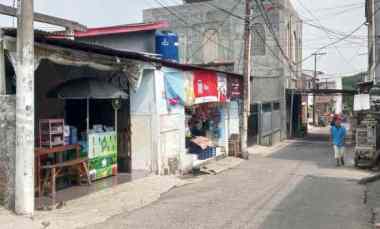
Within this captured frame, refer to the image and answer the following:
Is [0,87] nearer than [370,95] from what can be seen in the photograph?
Yes

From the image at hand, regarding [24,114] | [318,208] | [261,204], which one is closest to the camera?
[24,114]

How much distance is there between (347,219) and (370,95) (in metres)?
11.0

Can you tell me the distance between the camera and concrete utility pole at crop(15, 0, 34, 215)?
7.75 m

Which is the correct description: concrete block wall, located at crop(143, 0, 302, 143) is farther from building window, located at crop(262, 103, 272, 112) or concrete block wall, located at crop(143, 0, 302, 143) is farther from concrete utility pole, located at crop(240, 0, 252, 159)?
concrete utility pole, located at crop(240, 0, 252, 159)

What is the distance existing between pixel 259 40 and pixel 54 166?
Answer: 1028 inches

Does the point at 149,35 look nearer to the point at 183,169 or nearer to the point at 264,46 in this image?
the point at 183,169

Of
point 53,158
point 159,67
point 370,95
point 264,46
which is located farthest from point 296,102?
point 53,158

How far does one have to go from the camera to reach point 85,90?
33.9 feet

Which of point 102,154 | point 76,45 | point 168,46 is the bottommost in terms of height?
point 102,154

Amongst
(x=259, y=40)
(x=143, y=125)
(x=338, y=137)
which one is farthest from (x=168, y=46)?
(x=259, y=40)

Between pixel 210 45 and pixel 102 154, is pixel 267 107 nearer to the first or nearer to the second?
pixel 210 45

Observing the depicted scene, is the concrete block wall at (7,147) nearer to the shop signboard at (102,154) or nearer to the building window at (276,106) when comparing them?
the shop signboard at (102,154)

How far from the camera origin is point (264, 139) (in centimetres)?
2747

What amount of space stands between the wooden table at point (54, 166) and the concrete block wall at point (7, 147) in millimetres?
926
